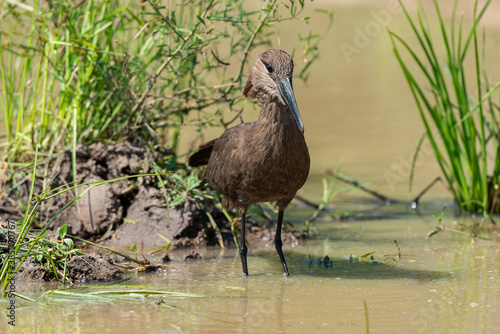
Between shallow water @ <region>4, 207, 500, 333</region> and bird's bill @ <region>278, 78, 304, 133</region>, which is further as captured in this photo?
bird's bill @ <region>278, 78, 304, 133</region>

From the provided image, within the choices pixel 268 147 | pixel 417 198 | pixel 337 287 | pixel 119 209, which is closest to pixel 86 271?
pixel 119 209

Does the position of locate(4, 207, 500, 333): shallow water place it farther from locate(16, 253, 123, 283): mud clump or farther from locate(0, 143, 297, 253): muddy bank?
locate(0, 143, 297, 253): muddy bank

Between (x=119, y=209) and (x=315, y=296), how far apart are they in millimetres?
2094

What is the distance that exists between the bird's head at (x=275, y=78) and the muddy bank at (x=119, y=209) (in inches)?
54.1

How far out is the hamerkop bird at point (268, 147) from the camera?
14.8 ft

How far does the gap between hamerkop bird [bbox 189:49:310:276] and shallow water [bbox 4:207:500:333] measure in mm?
399

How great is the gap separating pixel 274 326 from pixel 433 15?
1395 centimetres

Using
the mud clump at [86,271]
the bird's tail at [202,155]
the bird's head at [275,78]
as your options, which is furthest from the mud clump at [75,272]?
the bird's head at [275,78]

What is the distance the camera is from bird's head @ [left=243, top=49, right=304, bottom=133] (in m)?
4.38

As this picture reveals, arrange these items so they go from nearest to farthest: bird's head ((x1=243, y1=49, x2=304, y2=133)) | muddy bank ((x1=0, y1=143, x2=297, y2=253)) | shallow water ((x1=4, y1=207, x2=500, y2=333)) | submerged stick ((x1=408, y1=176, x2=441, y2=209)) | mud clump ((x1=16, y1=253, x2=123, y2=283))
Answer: shallow water ((x1=4, y1=207, x2=500, y2=333)) → bird's head ((x1=243, y1=49, x2=304, y2=133)) → mud clump ((x1=16, y1=253, x2=123, y2=283)) → muddy bank ((x1=0, y1=143, x2=297, y2=253)) → submerged stick ((x1=408, y1=176, x2=441, y2=209))

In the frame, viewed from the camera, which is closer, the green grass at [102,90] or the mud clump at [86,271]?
the mud clump at [86,271]

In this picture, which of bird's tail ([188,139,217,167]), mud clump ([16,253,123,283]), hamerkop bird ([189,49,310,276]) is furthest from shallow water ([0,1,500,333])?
bird's tail ([188,139,217,167])

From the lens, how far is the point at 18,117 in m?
5.93

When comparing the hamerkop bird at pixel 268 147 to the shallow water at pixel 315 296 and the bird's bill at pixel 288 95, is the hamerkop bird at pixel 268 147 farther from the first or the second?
the shallow water at pixel 315 296
